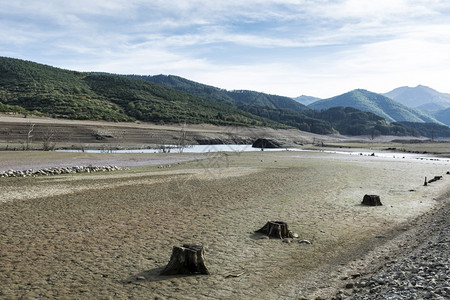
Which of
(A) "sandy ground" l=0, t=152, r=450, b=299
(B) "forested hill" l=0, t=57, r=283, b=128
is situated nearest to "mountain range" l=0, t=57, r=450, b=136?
(B) "forested hill" l=0, t=57, r=283, b=128

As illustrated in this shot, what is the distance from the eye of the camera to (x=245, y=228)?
33.8ft

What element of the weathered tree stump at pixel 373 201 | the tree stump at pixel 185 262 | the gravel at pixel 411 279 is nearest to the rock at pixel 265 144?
the weathered tree stump at pixel 373 201

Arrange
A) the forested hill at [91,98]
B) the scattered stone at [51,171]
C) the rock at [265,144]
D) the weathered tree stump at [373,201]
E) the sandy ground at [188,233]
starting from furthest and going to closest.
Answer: the forested hill at [91,98], the rock at [265,144], the scattered stone at [51,171], the weathered tree stump at [373,201], the sandy ground at [188,233]

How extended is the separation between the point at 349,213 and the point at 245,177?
970 centimetres

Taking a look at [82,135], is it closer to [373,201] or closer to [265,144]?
[265,144]

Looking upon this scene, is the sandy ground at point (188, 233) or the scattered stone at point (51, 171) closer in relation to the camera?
the sandy ground at point (188, 233)

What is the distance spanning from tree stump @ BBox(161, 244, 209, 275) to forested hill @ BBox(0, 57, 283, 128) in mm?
66499

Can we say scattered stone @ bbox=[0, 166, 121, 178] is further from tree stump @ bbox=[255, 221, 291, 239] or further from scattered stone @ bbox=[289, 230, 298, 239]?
scattered stone @ bbox=[289, 230, 298, 239]

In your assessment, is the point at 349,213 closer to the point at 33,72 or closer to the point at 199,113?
the point at 199,113

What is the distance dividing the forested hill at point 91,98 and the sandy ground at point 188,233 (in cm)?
5863

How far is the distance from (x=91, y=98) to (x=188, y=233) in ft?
294

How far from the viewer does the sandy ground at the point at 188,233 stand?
20.8 ft

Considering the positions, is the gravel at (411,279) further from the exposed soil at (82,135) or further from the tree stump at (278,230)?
the exposed soil at (82,135)

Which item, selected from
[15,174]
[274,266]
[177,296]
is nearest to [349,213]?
[274,266]
